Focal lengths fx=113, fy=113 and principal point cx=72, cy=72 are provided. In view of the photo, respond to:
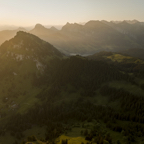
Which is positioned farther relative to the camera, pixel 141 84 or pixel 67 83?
pixel 67 83

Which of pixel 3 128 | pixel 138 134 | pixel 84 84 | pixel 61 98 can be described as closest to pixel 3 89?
pixel 3 128

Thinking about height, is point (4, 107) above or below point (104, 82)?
below

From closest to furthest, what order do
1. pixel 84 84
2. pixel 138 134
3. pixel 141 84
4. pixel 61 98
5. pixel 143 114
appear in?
pixel 138 134 → pixel 143 114 → pixel 141 84 → pixel 61 98 → pixel 84 84

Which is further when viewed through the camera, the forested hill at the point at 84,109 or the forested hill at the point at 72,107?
the forested hill at the point at 84,109

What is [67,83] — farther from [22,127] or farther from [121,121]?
[121,121]

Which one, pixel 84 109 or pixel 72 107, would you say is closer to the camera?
pixel 84 109

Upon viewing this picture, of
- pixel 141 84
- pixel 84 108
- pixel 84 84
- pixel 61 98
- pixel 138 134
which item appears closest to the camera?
pixel 138 134

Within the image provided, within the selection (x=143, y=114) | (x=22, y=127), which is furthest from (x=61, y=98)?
(x=143, y=114)

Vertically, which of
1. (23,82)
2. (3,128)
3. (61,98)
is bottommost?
(3,128)

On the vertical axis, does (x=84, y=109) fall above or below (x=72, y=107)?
above

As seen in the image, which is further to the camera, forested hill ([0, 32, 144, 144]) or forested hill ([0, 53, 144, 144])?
forested hill ([0, 53, 144, 144])
